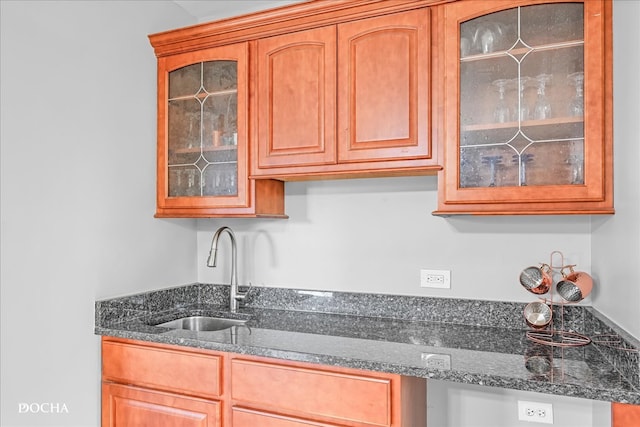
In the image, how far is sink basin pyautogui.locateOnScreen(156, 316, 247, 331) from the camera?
2268 mm

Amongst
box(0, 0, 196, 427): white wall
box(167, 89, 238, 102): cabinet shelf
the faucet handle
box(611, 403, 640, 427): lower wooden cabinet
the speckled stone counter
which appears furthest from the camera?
the faucet handle

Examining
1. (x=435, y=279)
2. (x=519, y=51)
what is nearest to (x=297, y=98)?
(x=519, y=51)

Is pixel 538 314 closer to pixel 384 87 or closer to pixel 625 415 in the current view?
pixel 625 415

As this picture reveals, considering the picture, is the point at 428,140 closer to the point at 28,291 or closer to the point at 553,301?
the point at 553,301

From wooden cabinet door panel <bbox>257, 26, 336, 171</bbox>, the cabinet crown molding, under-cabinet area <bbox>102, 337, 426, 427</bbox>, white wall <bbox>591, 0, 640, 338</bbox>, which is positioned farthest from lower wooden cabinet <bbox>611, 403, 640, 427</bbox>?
the cabinet crown molding

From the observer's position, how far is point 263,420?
1.69 m

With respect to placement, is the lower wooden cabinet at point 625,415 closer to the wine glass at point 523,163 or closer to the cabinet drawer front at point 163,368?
the wine glass at point 523,163

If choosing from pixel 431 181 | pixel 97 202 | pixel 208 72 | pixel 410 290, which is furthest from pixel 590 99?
pixel 97 202

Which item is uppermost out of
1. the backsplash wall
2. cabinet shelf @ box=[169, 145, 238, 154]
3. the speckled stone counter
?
cabinet shelf @ box=[169, 145, 238, 154]

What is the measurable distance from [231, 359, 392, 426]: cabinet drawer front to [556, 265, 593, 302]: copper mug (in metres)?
0.79

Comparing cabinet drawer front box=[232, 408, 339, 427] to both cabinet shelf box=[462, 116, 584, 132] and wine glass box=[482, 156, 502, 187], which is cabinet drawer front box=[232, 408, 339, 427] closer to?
wine glass box=[482, 156, 502, 187]

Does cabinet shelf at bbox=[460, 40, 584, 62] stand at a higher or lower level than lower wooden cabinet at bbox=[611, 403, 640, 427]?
higher

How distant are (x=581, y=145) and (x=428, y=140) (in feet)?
1.76

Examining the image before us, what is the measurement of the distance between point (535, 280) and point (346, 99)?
106 cm
